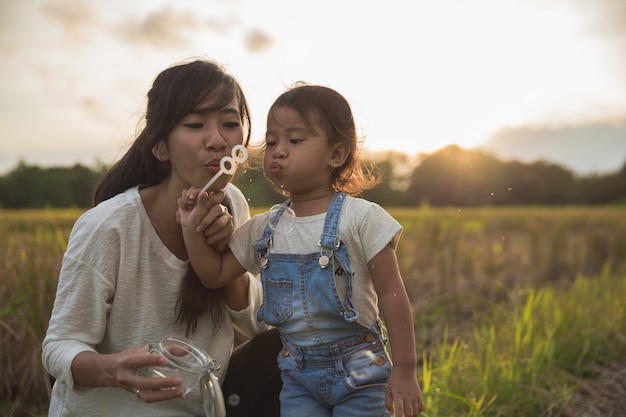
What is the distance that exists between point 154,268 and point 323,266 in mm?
613

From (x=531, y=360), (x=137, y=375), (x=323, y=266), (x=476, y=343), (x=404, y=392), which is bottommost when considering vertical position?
(x=476, y=343)

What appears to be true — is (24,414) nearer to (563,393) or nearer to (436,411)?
(436,411)

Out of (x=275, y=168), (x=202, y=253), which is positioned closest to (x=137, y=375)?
(x=202, y=253)

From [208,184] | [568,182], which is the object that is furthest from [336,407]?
[568,182]

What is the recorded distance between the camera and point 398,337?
1700 mm

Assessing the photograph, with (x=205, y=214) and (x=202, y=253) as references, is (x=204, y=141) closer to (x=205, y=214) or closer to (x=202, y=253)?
(x=205, y=214)

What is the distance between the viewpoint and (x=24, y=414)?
2.92 m

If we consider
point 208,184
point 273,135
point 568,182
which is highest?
point 273,135

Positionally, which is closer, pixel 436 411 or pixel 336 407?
pixel 336 407

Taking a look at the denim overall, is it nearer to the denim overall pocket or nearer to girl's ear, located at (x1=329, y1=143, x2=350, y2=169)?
the denim overall pocket

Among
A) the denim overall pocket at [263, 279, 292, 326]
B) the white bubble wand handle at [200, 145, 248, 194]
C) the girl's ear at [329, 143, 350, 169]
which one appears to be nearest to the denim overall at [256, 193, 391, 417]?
the denim overall pocket at [263, 279, 292, 326]

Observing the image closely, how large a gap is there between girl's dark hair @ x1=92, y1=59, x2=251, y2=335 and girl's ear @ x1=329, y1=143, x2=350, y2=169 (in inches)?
13.2

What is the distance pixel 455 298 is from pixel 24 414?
3.71m

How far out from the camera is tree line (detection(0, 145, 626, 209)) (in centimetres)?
235
